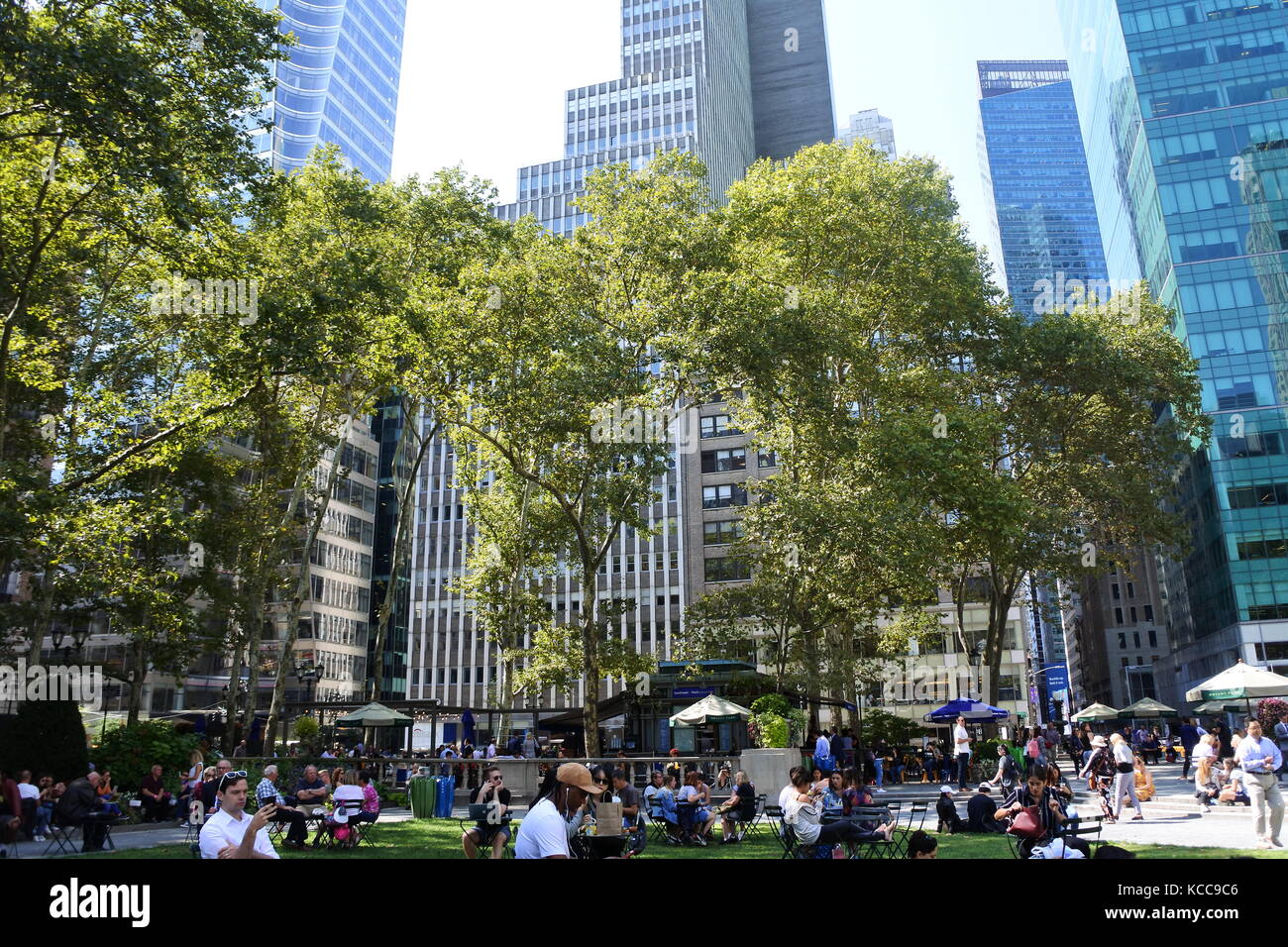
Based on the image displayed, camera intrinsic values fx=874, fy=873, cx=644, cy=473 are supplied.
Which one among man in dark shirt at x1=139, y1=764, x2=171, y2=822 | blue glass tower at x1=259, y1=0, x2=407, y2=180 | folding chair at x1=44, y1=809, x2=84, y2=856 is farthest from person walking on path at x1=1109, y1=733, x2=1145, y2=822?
blue glass tower at x1=259, y1=0, x2=407, y2=180

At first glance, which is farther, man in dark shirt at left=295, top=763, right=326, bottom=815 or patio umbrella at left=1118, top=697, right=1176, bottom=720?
patio umbrella at left=1118, top=697, right=1176, bottom=720

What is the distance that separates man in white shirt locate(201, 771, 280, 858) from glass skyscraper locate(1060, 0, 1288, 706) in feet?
241

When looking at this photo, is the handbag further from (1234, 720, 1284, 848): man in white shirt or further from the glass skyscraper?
the glass skyscraper

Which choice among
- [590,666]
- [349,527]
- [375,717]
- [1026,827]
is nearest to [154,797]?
[375,717]

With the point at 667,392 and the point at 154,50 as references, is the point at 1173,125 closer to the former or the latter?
the point at 667,392

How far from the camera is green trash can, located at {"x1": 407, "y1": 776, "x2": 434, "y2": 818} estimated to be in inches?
845

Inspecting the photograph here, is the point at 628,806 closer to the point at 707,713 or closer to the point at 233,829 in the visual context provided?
the point at 233,829

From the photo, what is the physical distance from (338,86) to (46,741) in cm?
13123

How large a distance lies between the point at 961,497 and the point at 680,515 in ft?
151

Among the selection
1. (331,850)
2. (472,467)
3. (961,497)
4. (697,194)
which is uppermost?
(697,194)

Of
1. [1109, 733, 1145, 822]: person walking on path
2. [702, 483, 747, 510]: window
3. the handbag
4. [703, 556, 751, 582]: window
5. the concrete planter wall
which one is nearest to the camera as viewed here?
the handbag

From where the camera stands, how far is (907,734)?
125 ft

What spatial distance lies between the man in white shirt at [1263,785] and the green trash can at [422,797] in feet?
55.6
